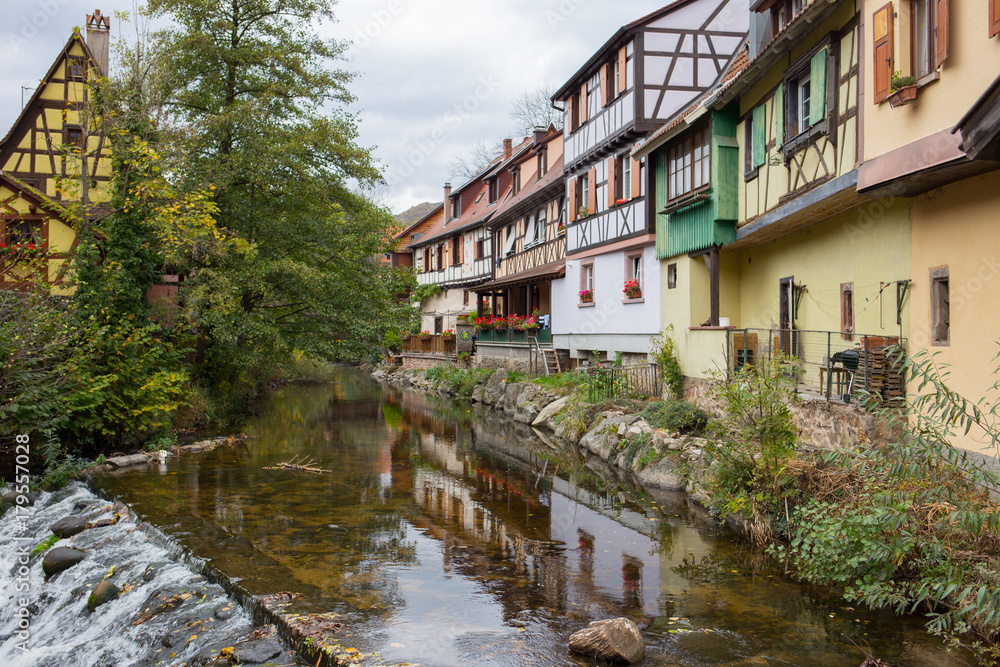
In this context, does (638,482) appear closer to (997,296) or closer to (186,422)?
(997,296)

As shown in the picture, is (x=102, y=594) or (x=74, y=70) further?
A: (x=74, y=70)

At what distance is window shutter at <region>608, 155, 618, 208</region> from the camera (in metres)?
20.3

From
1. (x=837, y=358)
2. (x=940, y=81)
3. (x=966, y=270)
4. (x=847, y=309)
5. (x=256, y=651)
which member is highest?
(x=940, y=81)

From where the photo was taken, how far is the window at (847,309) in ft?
37.6

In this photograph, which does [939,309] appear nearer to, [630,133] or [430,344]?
[630,133]

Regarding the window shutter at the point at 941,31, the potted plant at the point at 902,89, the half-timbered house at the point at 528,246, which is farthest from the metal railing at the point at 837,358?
the half-timbered house at the point at 528,246

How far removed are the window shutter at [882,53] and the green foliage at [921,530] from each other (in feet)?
11.6

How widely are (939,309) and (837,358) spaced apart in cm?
188

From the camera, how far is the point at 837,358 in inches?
401

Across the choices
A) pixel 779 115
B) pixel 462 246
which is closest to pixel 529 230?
pixel 462 246

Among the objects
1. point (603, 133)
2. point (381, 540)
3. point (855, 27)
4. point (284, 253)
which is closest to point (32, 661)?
point (381, 540)

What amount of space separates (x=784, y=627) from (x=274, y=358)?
622 inches

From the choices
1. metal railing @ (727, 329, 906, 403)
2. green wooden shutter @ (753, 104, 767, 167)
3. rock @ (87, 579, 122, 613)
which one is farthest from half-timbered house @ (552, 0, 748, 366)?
rock @ (87, 579, 122, 613)

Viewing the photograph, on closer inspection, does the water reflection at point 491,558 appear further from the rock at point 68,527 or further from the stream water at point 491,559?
the rock at point 68,527
